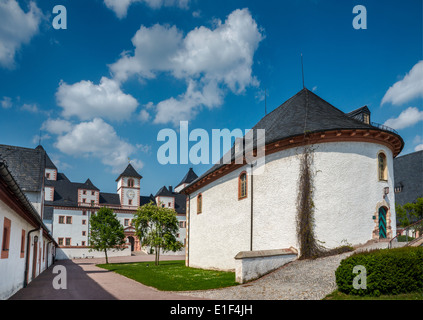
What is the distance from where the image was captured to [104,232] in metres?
37.7

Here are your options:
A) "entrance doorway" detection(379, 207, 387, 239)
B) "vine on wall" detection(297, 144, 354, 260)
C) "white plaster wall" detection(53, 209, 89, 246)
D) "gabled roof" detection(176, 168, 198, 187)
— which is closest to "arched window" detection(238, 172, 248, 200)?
"vine on wall" detection(297, 144, 354, 260)

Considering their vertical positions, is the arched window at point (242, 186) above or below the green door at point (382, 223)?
above

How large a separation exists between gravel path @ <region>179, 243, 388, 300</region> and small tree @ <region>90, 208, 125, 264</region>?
27.0 m

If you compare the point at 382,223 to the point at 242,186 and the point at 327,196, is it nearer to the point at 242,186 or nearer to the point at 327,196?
the point at 327,196

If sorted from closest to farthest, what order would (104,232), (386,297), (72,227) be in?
1. (386,297)
2. (104,232)
3. (72,227)

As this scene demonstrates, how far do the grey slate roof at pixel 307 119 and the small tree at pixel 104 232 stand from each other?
25020 mm

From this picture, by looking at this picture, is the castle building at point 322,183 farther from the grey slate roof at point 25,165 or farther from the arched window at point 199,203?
the grey slate roof at point 25,165

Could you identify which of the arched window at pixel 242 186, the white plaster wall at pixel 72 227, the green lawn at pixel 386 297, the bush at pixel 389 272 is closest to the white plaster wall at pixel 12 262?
the green lawn at pixel 386 297

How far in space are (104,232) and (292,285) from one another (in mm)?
29605

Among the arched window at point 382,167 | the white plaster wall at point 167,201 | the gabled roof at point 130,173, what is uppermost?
the gabled roof at point 130,173

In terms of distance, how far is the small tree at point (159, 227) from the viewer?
30.1 meters

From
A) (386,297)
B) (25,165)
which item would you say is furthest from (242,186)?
(25,165)

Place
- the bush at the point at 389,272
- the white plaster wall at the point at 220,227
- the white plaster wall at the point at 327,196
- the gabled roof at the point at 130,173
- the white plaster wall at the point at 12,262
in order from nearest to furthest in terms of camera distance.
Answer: the bush at the point at 389,272 → the white plaster wall at the point at 12,262 → the white plaster wall at the point at 327,196 → the white plaster wall at the point at 220,227 → the gabled roof at the point at 130,173
